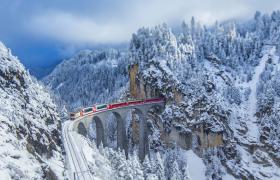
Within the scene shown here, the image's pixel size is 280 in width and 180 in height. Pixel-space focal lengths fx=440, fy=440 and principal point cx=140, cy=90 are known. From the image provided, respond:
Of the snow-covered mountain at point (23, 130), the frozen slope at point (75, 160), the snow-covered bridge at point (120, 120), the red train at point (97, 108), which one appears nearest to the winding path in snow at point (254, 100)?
the snow-covered bridge at point (120, 120)

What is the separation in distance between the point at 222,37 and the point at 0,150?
154517 mm

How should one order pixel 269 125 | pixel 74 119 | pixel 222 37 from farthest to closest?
1. pixel 222 37
2. pixel 269 125
3. pixel 74 119

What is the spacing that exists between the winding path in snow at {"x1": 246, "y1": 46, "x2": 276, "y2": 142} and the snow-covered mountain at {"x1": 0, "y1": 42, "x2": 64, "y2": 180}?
7969cm

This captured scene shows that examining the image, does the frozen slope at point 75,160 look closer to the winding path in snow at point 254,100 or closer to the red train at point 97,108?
the red train at point 97,108

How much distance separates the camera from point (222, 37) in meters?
185

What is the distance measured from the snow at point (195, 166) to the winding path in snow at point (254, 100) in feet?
56.7

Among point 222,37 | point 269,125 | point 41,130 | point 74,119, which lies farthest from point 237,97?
point 41,130

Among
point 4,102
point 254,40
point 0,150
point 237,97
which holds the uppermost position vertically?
point 254,40

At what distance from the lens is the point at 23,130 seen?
159 feet

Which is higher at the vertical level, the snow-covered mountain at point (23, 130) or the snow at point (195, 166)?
the snow-covered mountain at point (23, 130)

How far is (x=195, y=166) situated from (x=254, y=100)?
36501 mm

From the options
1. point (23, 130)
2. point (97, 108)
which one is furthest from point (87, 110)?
point (23, 130)

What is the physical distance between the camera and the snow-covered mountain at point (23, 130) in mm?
40875

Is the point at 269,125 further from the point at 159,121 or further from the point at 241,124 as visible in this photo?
the point at 159,121
